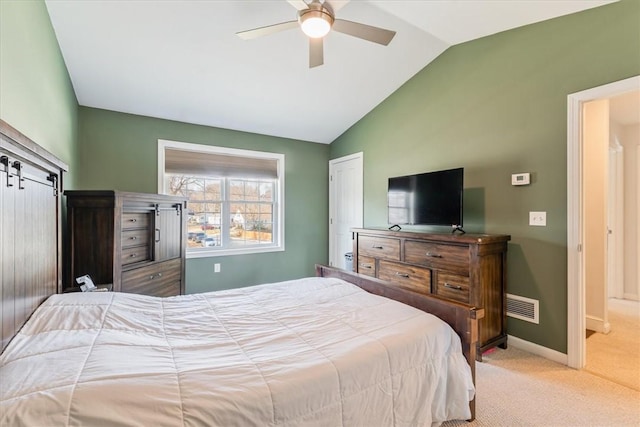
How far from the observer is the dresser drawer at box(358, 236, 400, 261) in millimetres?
3281

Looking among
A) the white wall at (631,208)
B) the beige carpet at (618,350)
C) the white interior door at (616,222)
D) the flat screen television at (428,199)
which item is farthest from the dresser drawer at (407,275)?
the white wall at (631,208)

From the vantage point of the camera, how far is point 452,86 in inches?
131

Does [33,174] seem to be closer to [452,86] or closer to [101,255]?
[101,255]

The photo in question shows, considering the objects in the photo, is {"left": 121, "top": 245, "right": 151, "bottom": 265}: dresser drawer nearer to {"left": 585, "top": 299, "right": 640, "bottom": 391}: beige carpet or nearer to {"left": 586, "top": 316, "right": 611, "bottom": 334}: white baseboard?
{"left": 585, "top": 299, "right": 640, "bottom": 391}: beige carpet

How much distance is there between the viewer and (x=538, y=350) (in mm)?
2639

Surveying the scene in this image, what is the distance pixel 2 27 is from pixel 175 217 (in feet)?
6.96

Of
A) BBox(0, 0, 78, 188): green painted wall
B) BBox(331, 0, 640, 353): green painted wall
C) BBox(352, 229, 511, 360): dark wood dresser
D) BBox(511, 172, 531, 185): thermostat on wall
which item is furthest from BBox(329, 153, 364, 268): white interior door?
BBox(0, 0, 78, 188): green painted wall

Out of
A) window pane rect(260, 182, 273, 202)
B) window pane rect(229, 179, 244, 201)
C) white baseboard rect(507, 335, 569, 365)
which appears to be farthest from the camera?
window pane rect(260, 182, 273, 202)

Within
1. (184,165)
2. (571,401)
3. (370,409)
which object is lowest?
(571,401)

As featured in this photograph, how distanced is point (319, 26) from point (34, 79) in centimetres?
195

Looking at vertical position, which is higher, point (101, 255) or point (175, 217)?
point (175, 217)

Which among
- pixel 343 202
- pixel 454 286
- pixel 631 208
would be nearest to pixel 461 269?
pixel 454 286

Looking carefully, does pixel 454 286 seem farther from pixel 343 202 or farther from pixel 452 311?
pixel 343 202

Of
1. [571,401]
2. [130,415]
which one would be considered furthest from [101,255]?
[571,401]
